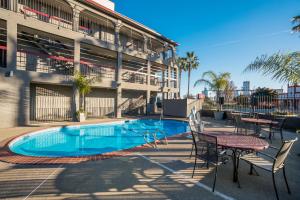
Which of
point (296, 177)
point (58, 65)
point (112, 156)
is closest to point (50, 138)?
point (112, 156)

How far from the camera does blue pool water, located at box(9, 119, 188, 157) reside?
682 centimetres

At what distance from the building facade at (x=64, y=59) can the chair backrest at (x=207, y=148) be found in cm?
1054

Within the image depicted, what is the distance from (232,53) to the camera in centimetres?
1908

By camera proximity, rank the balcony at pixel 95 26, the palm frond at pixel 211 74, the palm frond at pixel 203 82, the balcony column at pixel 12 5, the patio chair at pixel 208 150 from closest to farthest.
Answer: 1. the patio chair at pixel 208 150
2. the balcony column at pixel 12 5
3. the balcony at pixel 95 26
4. the palm frond at pixel 211 74
5. the palm frond at pixel 203 82

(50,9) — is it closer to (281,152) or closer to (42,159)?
(42,159)

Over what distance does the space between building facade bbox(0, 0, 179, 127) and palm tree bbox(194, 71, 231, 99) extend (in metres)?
5.15

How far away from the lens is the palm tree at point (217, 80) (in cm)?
1552

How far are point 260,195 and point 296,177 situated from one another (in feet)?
4.97

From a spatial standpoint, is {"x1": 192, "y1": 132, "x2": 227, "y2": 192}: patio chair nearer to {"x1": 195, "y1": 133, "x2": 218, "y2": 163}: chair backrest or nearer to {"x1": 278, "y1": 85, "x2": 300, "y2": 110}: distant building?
{"x1": 195, "y1": 133, "x2": 218, "y2": 163}: chair backrest

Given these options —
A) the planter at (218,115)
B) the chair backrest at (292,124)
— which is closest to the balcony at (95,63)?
the planter at (218,115)

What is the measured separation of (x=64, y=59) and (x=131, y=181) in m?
10.7

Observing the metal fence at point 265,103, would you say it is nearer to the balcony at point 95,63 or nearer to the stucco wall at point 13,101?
the balcony at point 95,63

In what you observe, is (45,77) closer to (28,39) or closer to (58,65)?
(58,65)

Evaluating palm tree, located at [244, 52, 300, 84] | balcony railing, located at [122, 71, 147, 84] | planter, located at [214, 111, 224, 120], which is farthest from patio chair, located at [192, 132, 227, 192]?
balcony railing, located at [122, 71, 147, 84]
